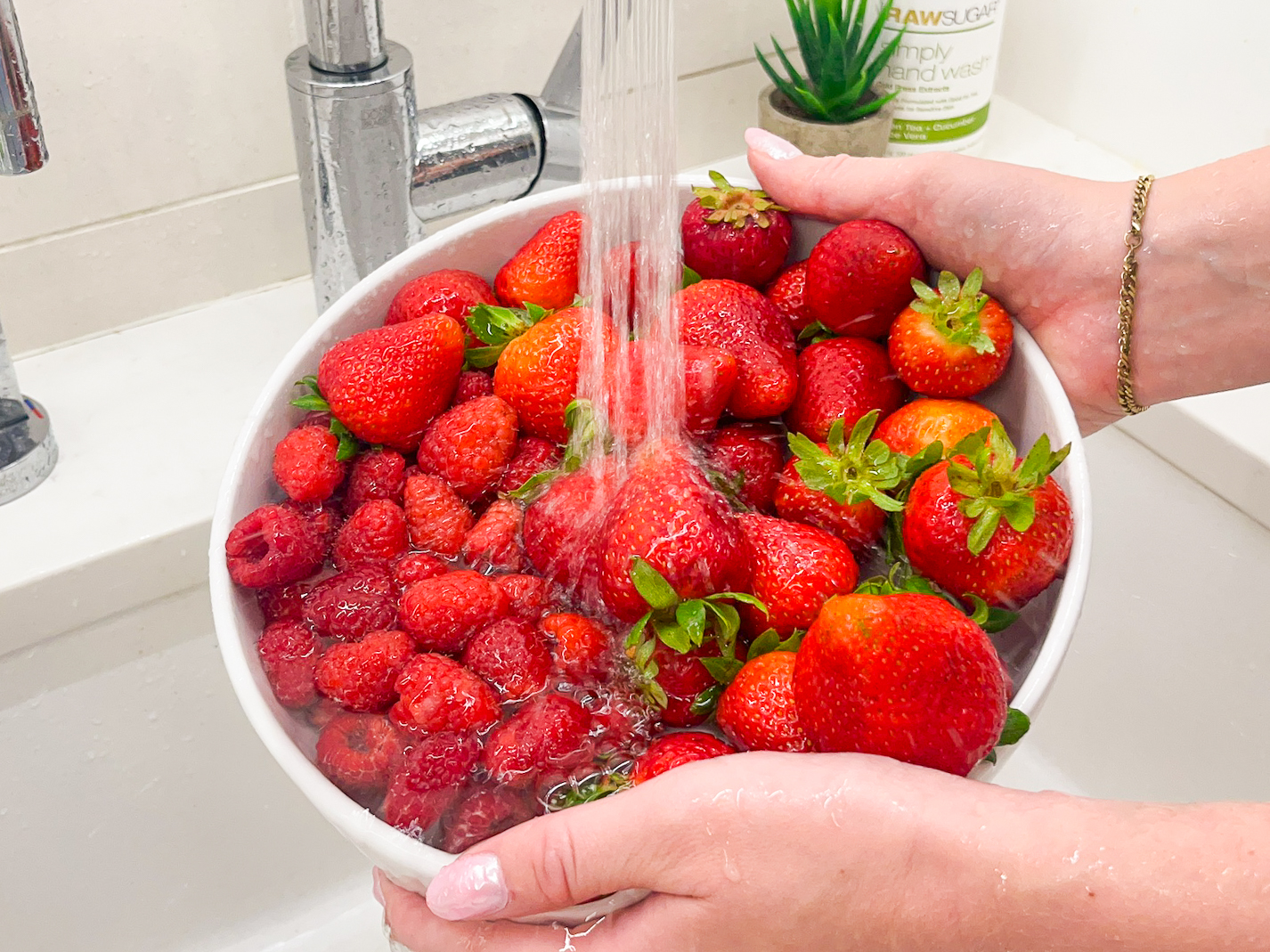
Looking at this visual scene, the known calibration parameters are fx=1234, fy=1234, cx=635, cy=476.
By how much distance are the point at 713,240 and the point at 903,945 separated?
38 centimetres

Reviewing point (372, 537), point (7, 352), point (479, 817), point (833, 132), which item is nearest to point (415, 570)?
point (372, 537)

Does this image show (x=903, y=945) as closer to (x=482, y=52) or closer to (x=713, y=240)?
(x=713, y=240)

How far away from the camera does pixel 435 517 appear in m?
0.63

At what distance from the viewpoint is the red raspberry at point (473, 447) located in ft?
2.10

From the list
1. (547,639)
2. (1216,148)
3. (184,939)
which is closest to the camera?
(547,639)

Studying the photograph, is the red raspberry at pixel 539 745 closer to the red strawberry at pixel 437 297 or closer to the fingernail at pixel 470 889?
the fingernail at pixel 470 889

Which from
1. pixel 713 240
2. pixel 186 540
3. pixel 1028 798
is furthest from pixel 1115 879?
pixel 186 540

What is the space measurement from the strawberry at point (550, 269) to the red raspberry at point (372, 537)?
152 mm

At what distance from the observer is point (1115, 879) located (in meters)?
0.47

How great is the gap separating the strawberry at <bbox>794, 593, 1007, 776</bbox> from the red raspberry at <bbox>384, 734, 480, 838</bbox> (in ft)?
0.51

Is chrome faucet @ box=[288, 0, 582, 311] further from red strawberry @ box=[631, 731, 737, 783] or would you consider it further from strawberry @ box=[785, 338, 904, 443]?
red strawberry @ box=[631, 731, 737, 783]

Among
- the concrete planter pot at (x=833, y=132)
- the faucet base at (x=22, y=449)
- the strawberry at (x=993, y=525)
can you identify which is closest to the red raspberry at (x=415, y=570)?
the strawberry at (x=993, y=525)

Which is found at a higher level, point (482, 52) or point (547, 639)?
point (482, 52)

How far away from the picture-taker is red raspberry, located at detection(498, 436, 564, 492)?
2.12 feet
